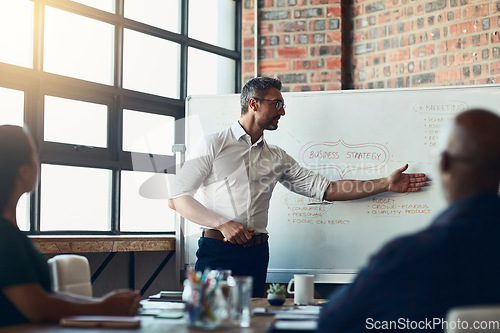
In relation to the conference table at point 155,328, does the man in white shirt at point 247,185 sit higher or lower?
higher

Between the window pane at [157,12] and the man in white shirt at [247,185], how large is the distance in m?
1.13

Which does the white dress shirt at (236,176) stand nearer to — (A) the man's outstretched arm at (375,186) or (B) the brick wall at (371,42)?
(A) the man's outstretched arm at (375,186)

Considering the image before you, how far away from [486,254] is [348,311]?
315mm

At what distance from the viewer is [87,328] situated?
1562mm

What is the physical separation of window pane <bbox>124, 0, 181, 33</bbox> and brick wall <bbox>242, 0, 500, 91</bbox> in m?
0.52

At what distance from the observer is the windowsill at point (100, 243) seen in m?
3.22

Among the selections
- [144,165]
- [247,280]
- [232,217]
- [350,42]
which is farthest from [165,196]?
[247,280]

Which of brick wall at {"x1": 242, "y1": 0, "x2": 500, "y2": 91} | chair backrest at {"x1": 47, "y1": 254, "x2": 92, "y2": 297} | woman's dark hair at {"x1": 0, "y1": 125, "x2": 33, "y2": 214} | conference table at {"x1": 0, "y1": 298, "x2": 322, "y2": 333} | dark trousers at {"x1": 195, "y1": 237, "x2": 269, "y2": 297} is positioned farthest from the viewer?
brick wall at {"x1": 242, "y1": 0, "x2": 500, "y2": 91}

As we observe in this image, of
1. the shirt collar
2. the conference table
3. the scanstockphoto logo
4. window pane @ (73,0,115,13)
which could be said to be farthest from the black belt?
the scanstockphoto logo

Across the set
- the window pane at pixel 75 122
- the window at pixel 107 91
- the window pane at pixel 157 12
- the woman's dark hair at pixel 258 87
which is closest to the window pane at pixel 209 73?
the window at pixel 107 91

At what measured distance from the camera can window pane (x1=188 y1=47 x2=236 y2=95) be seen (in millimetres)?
4582

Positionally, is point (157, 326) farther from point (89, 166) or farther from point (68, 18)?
point (68, 18)

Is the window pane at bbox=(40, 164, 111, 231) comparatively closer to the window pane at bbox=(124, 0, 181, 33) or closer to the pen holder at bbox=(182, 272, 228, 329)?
the window pane at bbox=(124, 0, 181, 33)

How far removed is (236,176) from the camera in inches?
137
